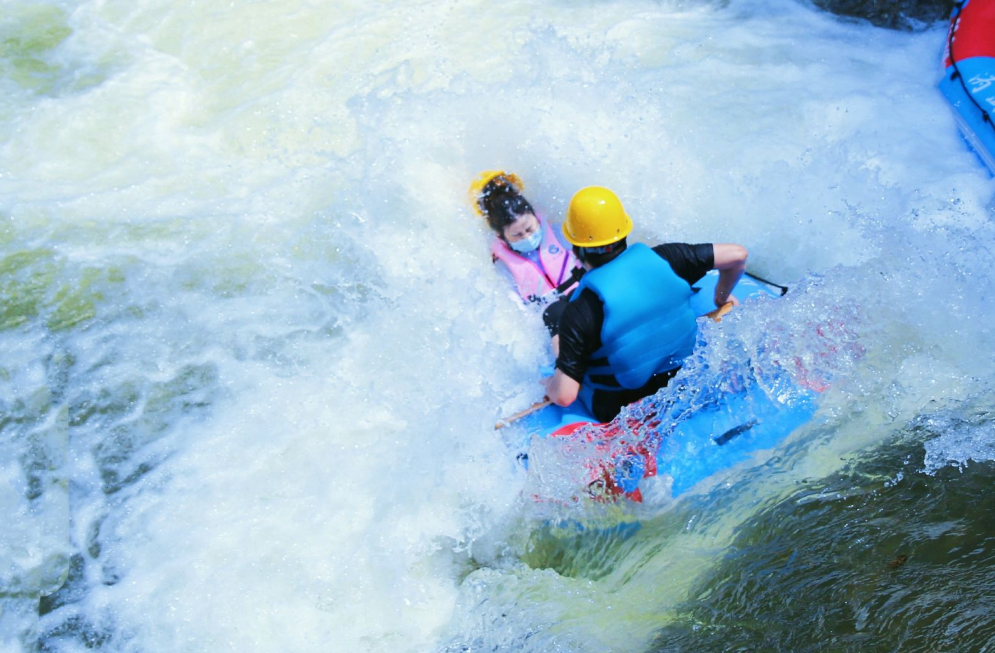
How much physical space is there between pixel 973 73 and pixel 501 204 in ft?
10.5

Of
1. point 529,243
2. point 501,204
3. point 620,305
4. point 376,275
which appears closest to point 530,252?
point 529,243

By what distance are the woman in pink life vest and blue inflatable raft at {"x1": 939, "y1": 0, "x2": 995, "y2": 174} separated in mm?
2729

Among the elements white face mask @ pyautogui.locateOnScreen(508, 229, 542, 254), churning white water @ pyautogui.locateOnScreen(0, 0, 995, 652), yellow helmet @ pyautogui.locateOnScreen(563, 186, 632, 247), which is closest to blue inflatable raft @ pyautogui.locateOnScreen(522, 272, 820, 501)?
churning white water @ pyautogui.locateOnScreen(0, 0, 995, 652)

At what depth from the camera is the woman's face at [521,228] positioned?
14.3 ft

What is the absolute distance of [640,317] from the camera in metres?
2.99

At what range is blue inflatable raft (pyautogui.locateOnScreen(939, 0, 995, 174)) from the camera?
191 inches

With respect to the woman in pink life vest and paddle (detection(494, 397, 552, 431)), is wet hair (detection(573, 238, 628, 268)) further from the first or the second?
the woman in pink life vest

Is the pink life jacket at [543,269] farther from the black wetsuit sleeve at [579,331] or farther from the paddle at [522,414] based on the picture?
the black wetsuit sleeve at [579,331]

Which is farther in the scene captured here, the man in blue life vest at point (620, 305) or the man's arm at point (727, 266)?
the man's arm at point (727, 266)

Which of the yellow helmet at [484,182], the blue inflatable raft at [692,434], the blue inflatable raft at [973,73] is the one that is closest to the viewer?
the blue inflatable raft at [692,434]

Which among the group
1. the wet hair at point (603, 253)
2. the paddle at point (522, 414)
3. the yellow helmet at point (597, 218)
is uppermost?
the yellow helmet at point (597, 218)

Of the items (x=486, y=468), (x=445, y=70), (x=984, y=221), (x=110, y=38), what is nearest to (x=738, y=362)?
(x=486, y=468)

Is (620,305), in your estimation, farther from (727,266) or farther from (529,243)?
(529,243)

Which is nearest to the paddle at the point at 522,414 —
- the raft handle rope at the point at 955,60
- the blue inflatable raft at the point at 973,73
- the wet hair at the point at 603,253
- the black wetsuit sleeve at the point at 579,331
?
the black wetsuit sleeve at the point at 579,331
